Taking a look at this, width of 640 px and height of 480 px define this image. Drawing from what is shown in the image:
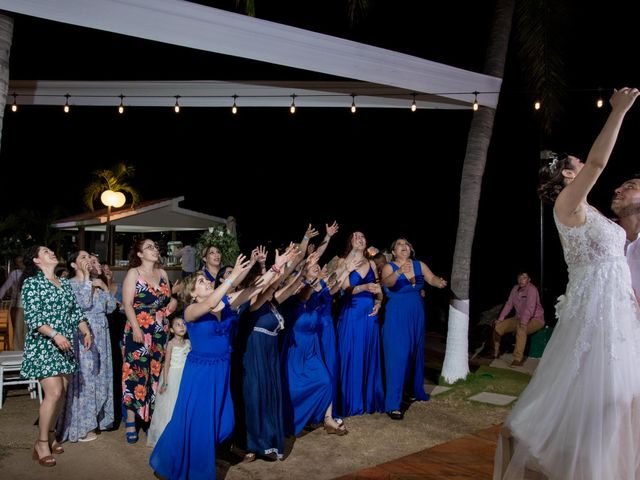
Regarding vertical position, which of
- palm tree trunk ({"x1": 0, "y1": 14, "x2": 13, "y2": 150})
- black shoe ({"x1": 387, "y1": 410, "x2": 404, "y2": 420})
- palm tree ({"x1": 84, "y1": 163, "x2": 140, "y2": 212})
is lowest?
black shoe ({"x1": 387, "y1": 410, "x2": 404, "y2": 420})

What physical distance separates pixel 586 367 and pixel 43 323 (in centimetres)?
415

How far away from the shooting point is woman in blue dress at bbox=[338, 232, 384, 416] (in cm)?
654

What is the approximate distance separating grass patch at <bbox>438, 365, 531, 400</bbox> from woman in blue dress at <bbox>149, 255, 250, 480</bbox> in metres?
3.87

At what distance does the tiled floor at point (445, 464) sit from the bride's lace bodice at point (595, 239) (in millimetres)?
2266

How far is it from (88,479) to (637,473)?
3854 mm

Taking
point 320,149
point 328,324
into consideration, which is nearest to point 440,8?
point 328,324

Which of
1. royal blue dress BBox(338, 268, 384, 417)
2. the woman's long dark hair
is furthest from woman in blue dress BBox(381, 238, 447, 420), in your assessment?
the woman's long dark hair

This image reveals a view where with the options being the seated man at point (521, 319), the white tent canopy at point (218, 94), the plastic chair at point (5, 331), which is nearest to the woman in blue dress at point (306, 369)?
the white tent canopy at point (218, 94)

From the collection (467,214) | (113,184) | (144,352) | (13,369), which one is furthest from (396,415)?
(113,184)

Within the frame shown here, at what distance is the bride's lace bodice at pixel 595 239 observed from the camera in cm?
295

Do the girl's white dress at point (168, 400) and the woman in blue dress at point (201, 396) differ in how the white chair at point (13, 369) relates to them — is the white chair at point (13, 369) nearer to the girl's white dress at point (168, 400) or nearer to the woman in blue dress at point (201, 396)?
the girl's white dress at point (168, 400)

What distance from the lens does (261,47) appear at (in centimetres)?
672

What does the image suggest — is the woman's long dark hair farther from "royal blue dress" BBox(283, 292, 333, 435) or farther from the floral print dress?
"royal blue dress" BBox(283, 292, 333, 435)

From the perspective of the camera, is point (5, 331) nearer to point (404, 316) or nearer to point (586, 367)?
point (404, 316)
